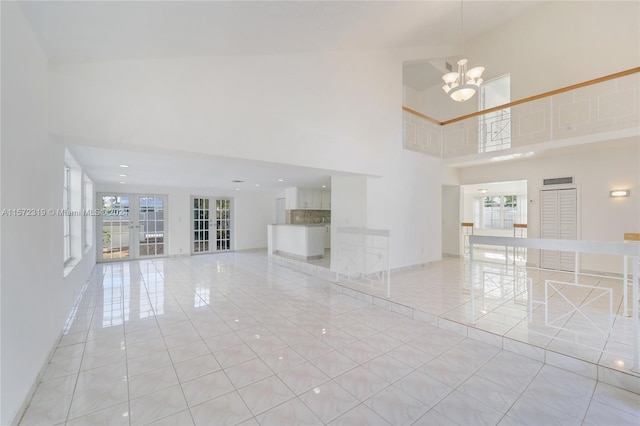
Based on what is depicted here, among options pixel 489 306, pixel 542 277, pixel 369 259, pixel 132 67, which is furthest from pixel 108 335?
pixel 542 277

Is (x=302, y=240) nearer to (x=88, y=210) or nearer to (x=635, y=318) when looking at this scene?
(x=88, y=210)

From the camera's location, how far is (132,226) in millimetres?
7961

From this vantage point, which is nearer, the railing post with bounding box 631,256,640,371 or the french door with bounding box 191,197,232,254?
the railing post with bounding box 631,256,640,371

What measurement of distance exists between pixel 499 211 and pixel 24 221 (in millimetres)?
11135

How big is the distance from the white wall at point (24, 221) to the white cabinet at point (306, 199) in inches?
252

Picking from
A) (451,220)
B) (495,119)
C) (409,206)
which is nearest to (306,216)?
(409,206)

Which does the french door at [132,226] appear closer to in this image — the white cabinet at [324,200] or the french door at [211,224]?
the french door at [211,224]

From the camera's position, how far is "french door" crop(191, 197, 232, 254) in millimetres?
9094

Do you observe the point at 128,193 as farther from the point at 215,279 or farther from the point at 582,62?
the point at 582,62

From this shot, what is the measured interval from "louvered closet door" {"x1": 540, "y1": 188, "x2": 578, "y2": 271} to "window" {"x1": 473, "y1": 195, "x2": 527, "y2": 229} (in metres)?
3.14

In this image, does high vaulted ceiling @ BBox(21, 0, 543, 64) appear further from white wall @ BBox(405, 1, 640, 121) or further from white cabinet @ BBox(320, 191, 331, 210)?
white cabinet @ BBox(320, 191, 331, 210)

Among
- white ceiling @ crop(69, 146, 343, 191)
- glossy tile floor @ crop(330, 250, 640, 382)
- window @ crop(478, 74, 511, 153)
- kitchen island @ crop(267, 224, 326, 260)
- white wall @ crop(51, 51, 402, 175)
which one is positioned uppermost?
window @ crop(478, 74, 511, 153)

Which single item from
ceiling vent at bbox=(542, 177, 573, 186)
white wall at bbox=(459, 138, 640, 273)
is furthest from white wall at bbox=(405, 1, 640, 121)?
ceiling vent at bbox=(542, 177, 573, 186)

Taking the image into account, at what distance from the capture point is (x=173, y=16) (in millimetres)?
2137
